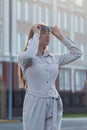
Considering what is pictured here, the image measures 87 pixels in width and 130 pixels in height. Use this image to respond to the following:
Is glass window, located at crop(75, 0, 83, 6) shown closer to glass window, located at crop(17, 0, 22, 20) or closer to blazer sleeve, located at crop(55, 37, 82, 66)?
Result: glass window, located at crop(17, 0, 22, 20)

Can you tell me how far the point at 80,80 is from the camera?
5756 cm

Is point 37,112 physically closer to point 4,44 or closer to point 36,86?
point 36,86

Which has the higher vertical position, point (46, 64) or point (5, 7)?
point (5, 7)

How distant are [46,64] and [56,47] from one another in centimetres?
5013

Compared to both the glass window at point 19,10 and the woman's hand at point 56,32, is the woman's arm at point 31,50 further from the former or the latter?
the glass window at point 19,10

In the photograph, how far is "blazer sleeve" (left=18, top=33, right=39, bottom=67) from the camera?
16.6ft

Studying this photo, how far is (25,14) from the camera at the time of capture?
51812 mm

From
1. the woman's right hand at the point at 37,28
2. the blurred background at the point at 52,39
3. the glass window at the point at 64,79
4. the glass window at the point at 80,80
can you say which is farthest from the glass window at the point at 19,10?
the woman's right hand at the point at 37,28

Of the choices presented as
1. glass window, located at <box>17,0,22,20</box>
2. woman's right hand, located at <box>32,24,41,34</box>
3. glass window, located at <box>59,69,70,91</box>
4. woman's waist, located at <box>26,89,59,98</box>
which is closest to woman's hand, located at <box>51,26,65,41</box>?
woman's right hand, located at <box>32,24,41,34</box>

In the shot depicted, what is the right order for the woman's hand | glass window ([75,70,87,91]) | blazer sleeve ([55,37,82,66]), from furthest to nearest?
glass window ([75,70,87,91]), blazer sleeve ([55,37,82,66]), the woman's hand

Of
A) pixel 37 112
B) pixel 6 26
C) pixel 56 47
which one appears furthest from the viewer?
pixel 56 47

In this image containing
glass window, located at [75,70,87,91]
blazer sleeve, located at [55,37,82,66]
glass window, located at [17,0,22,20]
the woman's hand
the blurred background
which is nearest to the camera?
the woman's hand

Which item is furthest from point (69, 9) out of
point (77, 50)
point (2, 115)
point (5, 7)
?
point (77, 50)

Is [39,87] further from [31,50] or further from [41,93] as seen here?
[31,50]
